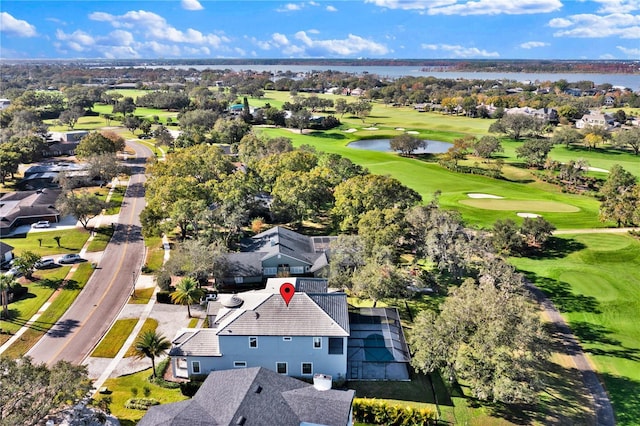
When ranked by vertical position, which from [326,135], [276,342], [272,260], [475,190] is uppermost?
[326,135]

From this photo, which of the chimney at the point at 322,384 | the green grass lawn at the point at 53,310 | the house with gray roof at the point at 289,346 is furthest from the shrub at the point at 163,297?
the chimney at the point at 322,384

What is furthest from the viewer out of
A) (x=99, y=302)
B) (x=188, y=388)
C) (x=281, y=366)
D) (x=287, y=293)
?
(x=99, y=302)

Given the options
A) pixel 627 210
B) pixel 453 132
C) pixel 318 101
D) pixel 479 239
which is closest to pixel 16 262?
pixel 479 239

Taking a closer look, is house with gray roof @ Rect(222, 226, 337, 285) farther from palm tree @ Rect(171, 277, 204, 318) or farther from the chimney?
the chimney

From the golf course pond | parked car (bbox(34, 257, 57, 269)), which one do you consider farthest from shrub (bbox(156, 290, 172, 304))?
the golf course pond

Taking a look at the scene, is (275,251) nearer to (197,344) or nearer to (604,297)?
(197,344)

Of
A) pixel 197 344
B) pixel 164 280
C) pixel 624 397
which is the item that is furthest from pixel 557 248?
pixel 164 280
